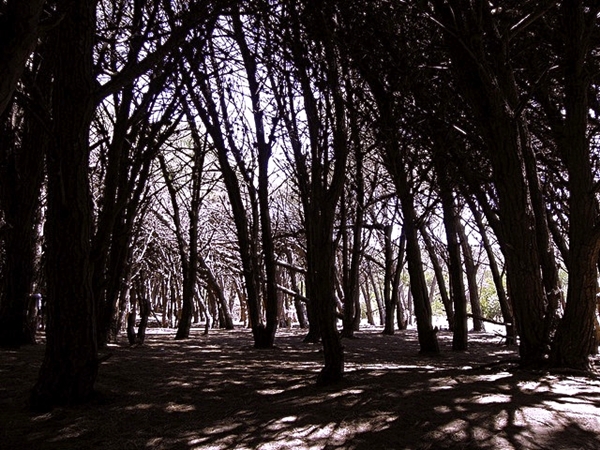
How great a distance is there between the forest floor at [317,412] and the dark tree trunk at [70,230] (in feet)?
0.87

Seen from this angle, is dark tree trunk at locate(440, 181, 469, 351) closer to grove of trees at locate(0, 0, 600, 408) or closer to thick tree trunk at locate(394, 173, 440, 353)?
grove of trees at locate(0, 0, 600, 408)

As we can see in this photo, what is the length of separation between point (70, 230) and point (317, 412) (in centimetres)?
235

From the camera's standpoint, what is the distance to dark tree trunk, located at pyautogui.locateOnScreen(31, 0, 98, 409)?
391cm

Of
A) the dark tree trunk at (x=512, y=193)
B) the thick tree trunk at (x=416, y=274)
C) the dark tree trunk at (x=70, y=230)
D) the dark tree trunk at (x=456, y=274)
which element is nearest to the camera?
the dark tree trunk at (x=70, y=230)

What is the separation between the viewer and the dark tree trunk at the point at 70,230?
154 inches

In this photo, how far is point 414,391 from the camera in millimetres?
4039

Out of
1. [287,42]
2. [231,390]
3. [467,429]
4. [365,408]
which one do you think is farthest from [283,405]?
[287,42]

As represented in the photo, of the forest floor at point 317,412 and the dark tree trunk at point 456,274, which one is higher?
the dark tree trunk at point 456,274

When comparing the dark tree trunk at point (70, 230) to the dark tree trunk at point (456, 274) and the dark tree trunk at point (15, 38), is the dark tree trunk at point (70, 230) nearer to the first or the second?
the dark tree trunk at point (15, 38)

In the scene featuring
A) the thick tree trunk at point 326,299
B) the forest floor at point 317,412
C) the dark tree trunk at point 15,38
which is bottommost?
the forest floor at point 317,412

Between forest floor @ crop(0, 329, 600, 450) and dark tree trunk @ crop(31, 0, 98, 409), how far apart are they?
0.87 ft

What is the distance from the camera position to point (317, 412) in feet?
11.8

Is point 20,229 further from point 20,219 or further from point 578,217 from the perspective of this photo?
point 578,217

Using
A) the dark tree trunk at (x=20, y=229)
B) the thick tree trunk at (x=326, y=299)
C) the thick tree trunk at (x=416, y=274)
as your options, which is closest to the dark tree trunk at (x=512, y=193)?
the thick tree trunk at (x=326, y=299)
